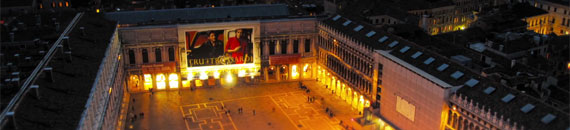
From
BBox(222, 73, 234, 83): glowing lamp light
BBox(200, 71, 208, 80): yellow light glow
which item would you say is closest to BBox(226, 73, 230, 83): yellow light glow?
BBox(222, 73, 234, 83): glowing lamp light

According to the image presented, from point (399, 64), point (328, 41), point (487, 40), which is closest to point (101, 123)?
point (399, 64)

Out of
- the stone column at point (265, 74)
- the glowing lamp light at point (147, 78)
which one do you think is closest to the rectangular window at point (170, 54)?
the glowing lamp light at point (147, 78)

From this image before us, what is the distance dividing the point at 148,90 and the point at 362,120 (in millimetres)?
45343

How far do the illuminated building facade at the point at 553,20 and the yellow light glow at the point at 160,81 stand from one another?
3408 inches

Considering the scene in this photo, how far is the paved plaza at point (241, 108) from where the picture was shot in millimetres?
99062

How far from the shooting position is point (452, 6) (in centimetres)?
14738

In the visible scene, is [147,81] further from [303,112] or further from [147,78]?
[303,112]

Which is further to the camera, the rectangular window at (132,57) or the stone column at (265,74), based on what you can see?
the stone column at (265,74)

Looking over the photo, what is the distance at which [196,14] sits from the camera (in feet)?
412

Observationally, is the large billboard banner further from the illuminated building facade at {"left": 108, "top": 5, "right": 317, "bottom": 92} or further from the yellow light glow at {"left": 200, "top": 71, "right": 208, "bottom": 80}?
the yellow light glow at {"left": 200, "top": 71, "right": 208, "bottom": 80}

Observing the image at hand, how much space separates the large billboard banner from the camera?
115 meters

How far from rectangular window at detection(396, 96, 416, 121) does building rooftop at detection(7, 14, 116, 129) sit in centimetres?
4149

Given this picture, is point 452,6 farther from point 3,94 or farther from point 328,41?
point 3,94

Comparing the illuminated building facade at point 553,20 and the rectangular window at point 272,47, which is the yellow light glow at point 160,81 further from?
the illuminated building facade at point 553,20
